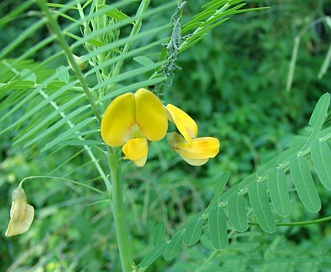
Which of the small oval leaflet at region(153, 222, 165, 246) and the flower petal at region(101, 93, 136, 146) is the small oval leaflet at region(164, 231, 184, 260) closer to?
the small oval leaflet at region(153, 222, 165, 246)

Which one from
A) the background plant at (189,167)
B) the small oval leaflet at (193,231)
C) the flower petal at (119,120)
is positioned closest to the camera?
the flower petal at (119,120)

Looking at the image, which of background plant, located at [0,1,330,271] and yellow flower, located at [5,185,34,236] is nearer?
yellow flower, located at [5,185,34,236]

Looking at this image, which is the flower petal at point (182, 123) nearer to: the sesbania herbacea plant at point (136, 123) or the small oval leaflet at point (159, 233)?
the sesbania herbacea plant at point (136, 123)

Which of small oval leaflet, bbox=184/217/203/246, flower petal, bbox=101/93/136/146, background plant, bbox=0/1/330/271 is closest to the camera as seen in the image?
flower petal, bbox=101/93/136/146

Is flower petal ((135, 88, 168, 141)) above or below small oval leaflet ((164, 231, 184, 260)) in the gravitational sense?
above

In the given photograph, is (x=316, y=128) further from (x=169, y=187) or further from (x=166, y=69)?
(x=169, y=187)

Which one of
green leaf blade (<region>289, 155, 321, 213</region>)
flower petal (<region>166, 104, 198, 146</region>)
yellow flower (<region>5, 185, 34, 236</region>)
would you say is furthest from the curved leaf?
yellow flower (<region>5, 185, 34, 236</region>)

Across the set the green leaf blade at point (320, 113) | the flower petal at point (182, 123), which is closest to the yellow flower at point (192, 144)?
the flower petal at point (182, 123)

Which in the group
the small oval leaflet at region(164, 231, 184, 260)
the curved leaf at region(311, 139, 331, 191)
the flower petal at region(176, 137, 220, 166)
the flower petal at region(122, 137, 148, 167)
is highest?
the flower petal at region(122, 137, 148, 167)
